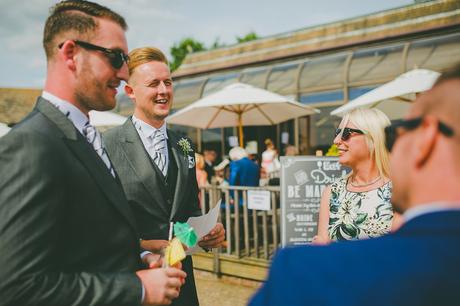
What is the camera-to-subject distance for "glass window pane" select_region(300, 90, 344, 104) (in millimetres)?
11562

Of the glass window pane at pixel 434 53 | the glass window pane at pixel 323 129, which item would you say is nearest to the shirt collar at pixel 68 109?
the glass window pane at pixel 434 53

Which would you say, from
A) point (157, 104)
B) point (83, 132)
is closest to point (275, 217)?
point (157, 104)

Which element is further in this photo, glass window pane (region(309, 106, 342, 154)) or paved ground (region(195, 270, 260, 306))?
glass window pane (region(309, 106, 342, 154))

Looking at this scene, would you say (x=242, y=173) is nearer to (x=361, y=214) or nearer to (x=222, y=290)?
(x=222, y=290)

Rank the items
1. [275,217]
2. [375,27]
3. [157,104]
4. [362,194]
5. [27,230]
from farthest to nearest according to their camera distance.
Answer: [375,27]
[275,217]
[362,194]
[157,104]
[27,230]

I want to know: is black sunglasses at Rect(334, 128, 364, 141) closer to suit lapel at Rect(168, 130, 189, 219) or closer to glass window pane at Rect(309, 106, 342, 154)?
suit lapel at Rect(168, 130, 189, 219)

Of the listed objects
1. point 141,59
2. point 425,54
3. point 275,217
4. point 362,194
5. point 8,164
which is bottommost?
point 275,217

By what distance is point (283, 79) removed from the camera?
13102 mm

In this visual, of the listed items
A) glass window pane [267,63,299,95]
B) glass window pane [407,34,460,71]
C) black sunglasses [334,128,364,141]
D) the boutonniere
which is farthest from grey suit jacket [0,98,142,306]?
glass window pane [267,63,299,95]

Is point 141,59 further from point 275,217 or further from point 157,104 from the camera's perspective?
point 275,217

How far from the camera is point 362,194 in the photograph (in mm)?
3002

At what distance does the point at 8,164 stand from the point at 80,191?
0.24 m

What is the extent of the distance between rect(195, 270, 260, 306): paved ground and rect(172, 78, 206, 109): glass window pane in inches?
347

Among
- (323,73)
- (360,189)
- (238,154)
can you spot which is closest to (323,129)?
(323,73)
